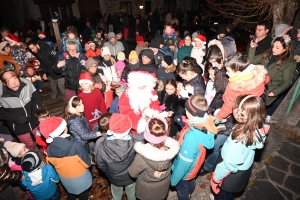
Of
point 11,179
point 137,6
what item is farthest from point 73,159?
point 137,6

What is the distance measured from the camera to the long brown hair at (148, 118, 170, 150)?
2.53m

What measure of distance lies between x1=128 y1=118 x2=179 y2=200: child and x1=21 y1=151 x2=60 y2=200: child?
139 centimetres

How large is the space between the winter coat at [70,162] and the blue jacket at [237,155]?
2.12 m

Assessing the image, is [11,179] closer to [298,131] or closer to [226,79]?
[226,79]

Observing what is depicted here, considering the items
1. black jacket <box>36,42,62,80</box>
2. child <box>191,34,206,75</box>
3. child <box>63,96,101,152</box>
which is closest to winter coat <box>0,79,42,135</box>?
child <box>63,96,101,152</box>

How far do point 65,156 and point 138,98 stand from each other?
1607 mm

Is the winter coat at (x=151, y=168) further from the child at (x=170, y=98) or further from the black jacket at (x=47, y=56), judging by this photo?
the black jacket at (x=47, y=56)

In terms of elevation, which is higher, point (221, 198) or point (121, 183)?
point (121, 183)

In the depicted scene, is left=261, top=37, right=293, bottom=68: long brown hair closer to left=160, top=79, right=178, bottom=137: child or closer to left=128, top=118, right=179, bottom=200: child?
left=160, top=79, right=178, bottom=137: child

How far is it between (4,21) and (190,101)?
71.9 ft

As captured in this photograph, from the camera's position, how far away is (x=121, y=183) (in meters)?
3.02

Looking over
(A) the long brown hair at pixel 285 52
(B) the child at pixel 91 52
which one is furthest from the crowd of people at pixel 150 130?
(B) the child at pixel 91 52

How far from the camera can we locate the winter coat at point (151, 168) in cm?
252

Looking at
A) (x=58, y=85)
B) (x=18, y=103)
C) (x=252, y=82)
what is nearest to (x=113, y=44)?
(x=58, y=85)
